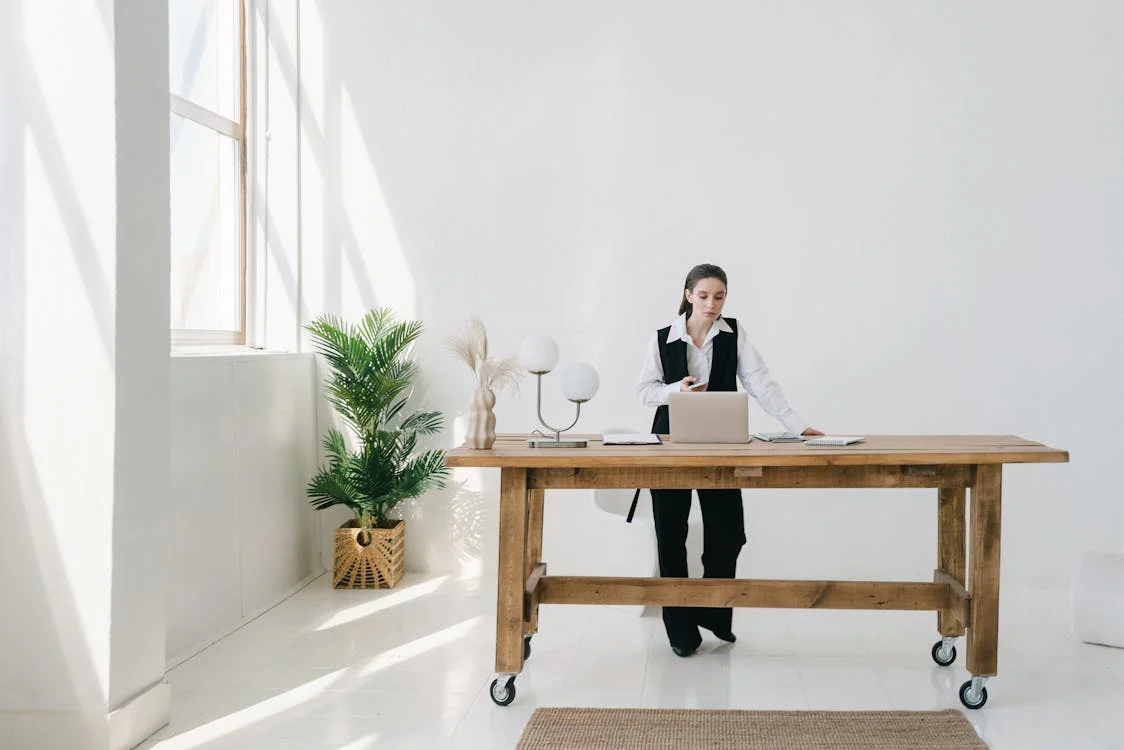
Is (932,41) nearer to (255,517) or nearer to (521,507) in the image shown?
(521,507)

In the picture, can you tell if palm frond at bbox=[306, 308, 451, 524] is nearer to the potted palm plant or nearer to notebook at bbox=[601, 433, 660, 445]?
the potted palm plant

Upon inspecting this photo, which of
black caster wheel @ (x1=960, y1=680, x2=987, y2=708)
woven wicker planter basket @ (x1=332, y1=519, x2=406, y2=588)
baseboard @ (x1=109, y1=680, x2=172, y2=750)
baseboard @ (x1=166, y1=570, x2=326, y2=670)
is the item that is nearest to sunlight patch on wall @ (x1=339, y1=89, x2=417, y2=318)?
woven wicker planter basket @ (x1=332, y1=519, x2=406, y2=588)

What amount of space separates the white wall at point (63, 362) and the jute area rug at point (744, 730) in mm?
1313

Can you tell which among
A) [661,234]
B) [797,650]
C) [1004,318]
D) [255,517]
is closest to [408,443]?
[255,517]

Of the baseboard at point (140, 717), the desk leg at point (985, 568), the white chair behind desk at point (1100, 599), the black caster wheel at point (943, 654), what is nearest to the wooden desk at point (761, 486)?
the desk leg at point (985, 568)

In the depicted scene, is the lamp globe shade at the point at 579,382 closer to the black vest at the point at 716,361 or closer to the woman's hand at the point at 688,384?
the woman's hand at the point at 688,384

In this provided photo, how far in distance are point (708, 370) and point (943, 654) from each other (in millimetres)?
1354

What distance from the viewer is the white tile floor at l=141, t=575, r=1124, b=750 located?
332 cm

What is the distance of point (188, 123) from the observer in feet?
15.5

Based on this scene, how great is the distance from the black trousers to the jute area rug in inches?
25.0

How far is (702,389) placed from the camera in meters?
4.17

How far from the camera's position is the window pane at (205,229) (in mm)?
4629

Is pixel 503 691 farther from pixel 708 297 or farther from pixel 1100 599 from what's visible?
pixel 1100 599

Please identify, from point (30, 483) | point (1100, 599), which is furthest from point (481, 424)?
point (1100, 599)
